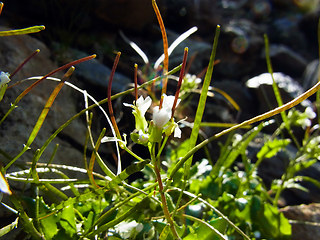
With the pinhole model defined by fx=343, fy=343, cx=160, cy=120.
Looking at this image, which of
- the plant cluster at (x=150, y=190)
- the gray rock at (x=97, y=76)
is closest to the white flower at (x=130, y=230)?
the plant cluster at (x=150, y=190)

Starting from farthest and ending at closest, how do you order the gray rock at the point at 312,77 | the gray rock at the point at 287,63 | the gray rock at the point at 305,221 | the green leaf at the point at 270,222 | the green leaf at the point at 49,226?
the gray rock at the point at 287,63, the gray rock at the point at 312,77, the gray rock at the point at 305,221, the green leaf at the point at 270,222, the green leaf at the point at 49,226

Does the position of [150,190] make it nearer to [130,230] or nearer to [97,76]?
[130,230]

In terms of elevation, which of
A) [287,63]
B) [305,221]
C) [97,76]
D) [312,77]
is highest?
[287,63]

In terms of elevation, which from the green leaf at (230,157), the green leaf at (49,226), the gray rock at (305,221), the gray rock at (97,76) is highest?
the gray rock at (97,76)

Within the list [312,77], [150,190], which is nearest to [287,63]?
[312,77]

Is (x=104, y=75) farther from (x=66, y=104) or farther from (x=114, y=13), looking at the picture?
(x=114, y=13)

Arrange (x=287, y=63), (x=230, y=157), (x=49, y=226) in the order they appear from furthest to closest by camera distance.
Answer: (x=287, y=63) → (x=230, y=157) → (x=49, y=226)

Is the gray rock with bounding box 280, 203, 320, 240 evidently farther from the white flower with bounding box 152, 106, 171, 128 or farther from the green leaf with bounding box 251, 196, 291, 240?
the white flower with bounding box 152, 106, 171, 128

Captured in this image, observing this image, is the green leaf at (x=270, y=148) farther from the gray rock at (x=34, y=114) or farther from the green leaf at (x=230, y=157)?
the gray rock at (x=34, y=114)
